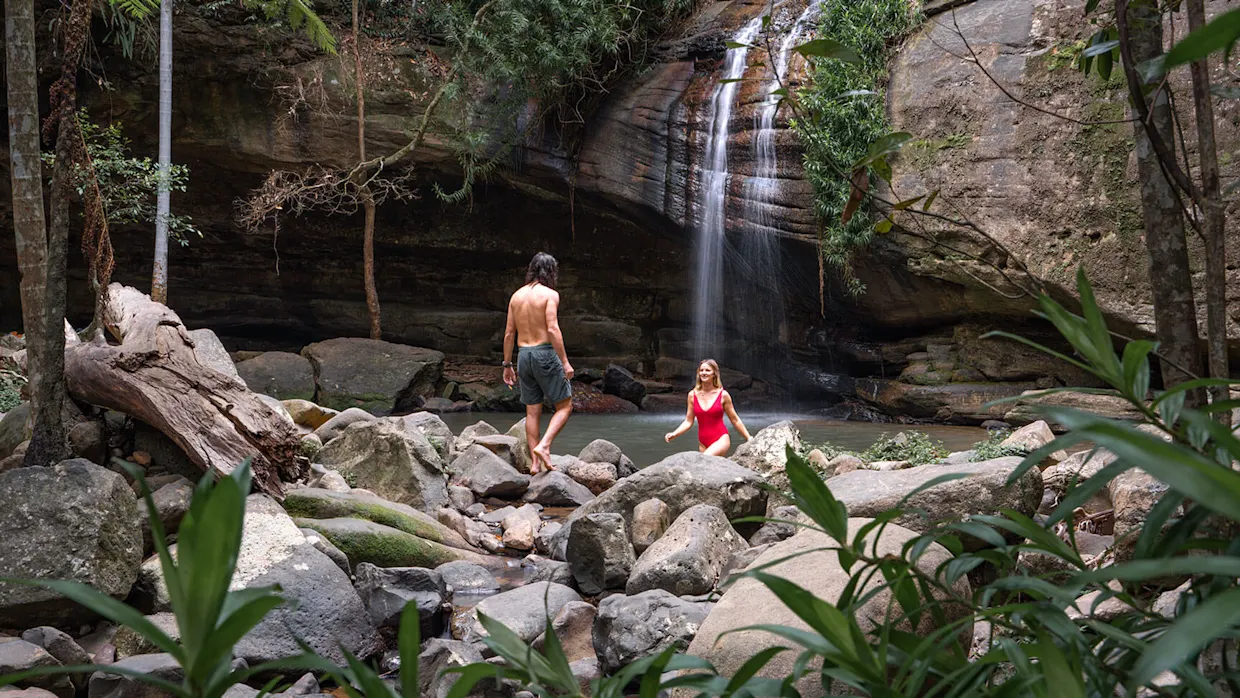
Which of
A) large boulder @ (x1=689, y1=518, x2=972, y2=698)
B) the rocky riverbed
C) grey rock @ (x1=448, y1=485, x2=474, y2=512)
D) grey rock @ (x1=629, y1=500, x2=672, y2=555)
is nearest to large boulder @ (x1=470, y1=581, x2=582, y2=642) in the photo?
the rocky riverbed

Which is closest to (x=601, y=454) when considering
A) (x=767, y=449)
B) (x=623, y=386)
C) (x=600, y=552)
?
(x=767, y=449)

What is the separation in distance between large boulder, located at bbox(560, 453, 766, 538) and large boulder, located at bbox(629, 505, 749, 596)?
0.52 meters

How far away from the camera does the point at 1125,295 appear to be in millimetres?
10508

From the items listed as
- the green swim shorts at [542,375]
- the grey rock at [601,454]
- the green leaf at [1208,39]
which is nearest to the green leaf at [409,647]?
the green leaf at [1208,39]

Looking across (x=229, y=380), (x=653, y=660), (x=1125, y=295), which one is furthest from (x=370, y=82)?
(x=653, y=660)

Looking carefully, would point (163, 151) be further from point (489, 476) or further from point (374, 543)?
point (374, 543)

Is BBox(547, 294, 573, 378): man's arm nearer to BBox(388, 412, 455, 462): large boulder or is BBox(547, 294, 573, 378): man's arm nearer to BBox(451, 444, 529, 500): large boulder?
BBox(451, 444, 529, 500): large boulder

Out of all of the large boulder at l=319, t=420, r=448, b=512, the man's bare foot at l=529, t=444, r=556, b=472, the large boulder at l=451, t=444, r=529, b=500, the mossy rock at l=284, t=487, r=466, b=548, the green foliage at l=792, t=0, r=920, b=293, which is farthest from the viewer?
the green foliage at l=792, t=0, r=920, b=293

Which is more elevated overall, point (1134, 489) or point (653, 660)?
point (653, 660)

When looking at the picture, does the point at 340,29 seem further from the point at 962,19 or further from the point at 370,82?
the point at 962,19

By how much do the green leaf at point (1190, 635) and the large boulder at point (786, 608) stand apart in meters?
1.85

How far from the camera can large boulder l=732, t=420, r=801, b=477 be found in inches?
254

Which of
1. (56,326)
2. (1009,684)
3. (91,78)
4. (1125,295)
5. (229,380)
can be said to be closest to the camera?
(1009,684)

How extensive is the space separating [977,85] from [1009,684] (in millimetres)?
11825
